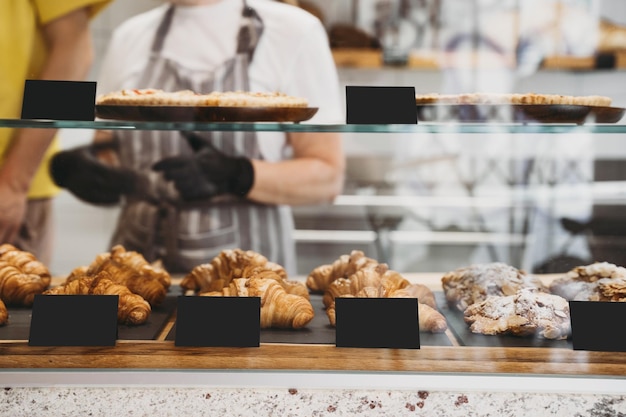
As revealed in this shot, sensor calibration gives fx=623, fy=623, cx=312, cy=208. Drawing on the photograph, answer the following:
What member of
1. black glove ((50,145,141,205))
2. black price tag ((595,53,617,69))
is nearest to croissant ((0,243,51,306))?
black glove ((50,145,141,205))

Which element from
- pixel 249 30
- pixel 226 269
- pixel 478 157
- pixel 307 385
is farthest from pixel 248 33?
pixel 478 157

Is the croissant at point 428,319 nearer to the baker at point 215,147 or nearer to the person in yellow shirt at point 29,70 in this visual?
the baker at point 215,147

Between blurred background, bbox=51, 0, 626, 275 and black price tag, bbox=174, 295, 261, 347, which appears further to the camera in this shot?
blurred background, bbox=51, 0, 626, 275

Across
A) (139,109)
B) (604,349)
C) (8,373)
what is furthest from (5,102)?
(604,349)

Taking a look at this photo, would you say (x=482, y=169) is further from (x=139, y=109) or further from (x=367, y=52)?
(x=139, y=109)

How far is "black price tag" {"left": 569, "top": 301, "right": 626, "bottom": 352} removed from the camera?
88cm

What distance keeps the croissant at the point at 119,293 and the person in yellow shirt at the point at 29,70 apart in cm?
52

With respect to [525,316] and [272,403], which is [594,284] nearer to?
[525,316]

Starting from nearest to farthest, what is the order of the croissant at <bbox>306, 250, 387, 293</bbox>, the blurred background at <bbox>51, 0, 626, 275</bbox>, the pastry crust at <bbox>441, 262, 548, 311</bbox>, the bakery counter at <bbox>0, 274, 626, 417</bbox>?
the bakery counter at <bbox>0, 274, 626, 417</bbox>
the pastry crust at <bbox>441, 262, 548, 311</bbox>
the croissant at <bbox>306, 250, 387, 293</bbox>
the blurred background at <bbox>51, 0, 626, 275</bbox>

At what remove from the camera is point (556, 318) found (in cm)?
93

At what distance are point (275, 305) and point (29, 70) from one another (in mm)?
927

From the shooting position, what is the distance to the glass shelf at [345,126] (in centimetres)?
91

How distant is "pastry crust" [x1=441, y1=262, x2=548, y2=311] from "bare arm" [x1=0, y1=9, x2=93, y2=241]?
103cm

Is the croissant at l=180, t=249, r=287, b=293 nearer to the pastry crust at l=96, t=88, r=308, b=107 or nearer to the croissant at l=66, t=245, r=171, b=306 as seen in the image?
the croissant at l=66, t=245, r=171, b=306
